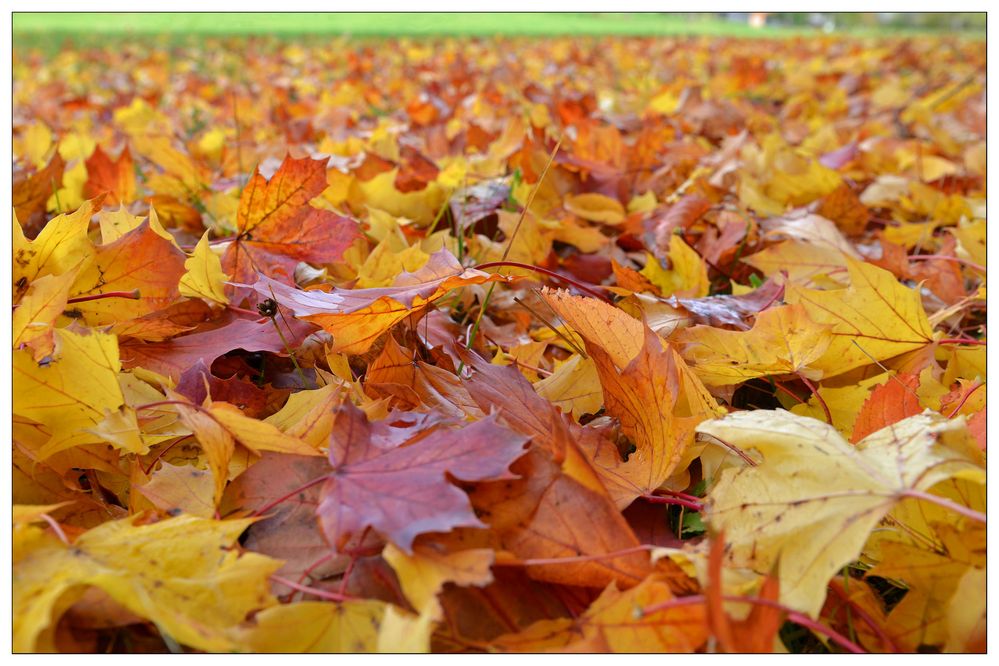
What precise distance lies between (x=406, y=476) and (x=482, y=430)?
6 cm

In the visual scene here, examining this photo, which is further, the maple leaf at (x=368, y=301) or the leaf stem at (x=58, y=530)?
the maple leaf at (x=368, y=301)

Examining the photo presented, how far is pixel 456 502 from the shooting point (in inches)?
19.8

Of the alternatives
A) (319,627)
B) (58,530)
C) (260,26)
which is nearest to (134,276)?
(58,530)

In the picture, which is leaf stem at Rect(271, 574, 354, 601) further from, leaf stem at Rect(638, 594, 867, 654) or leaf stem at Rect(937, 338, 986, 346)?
leaf stem at Rect(937, 338, 986, 346)

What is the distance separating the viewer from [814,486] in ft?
1.72

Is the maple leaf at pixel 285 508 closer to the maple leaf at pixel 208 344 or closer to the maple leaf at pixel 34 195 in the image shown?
the maple leaf at pixel 208 344

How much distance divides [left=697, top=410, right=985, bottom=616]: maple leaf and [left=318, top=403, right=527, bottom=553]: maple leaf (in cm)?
14

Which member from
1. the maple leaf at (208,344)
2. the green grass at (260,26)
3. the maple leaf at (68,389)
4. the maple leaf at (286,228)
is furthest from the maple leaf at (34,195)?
the green grass at (260,26)

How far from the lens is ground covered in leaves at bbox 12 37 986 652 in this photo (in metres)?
0.50

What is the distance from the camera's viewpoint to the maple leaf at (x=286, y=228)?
91 cm

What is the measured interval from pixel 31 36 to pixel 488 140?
6316 mm

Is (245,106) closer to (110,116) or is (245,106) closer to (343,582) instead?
(110,116)

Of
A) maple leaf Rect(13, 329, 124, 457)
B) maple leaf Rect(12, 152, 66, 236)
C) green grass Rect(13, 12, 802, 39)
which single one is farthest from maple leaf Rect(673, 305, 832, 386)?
green grass Rect(13, 12, 802, 39)

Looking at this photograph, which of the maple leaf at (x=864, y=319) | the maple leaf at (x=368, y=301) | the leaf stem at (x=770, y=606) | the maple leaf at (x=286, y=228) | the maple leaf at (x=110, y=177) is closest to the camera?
the leaf stem at (x=770, y=606)
